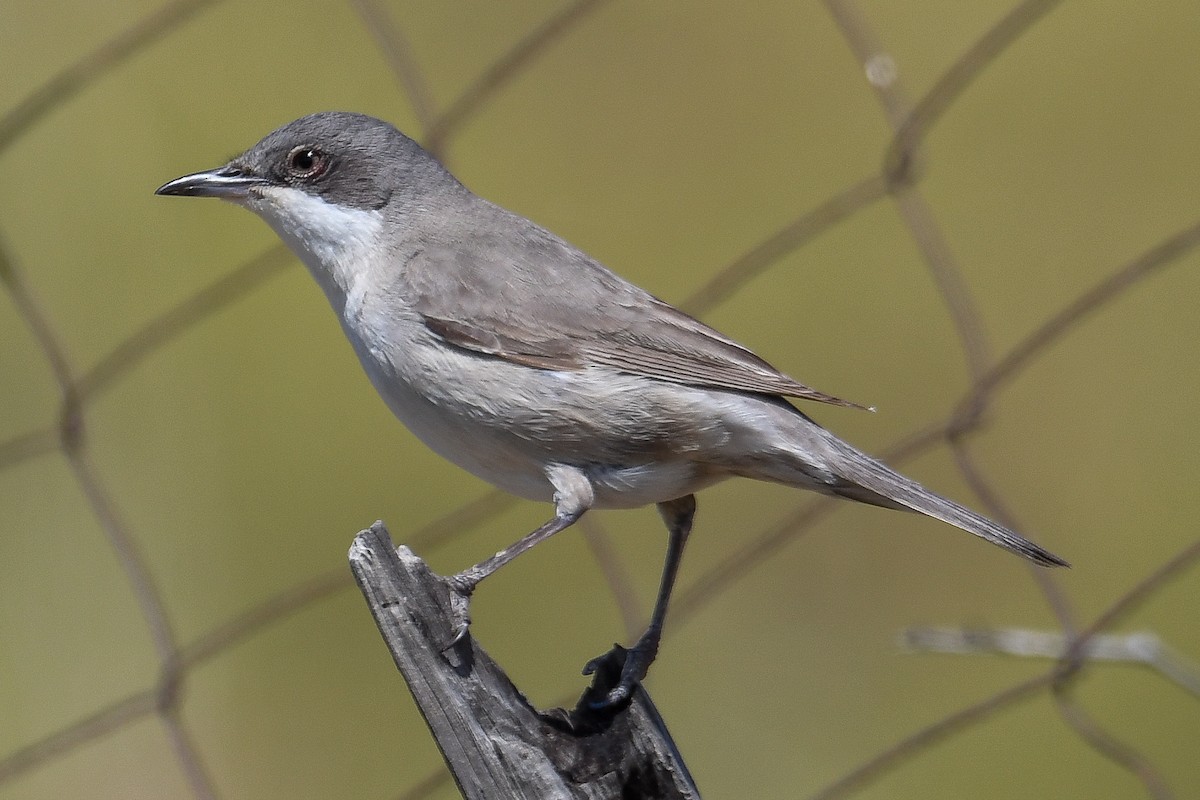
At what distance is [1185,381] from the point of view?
4.72 m

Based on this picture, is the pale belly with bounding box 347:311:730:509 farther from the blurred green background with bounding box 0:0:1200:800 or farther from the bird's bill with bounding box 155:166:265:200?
the blurred green background with bounding box 0:0:1200:800

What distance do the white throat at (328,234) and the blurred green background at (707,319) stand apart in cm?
99

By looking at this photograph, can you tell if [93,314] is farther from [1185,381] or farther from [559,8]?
[1185,381]

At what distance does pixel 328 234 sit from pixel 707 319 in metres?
2.21

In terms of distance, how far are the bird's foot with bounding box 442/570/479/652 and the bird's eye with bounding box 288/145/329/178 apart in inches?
49.7

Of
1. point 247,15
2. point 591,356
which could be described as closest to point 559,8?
point 247,15

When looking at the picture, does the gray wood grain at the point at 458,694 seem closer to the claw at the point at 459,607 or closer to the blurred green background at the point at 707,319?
the claw at the point at 459,607

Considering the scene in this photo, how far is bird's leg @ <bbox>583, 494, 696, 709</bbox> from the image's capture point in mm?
2275

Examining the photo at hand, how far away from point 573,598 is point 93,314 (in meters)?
2.13

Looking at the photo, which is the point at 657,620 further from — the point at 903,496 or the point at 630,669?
the point at 903,496

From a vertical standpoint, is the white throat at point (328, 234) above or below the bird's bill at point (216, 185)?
below

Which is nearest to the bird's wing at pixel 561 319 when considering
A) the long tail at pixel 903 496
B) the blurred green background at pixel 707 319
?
the long tail at pixel 903 496

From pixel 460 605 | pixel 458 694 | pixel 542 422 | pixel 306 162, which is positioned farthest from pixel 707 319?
pixel 458 694

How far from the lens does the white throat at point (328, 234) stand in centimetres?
291
